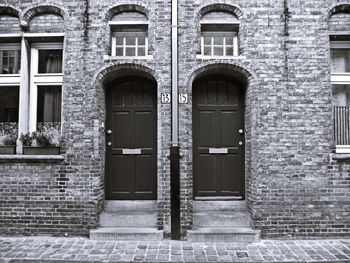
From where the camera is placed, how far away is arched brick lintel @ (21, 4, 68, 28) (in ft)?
19.7

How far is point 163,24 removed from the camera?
5.90 m

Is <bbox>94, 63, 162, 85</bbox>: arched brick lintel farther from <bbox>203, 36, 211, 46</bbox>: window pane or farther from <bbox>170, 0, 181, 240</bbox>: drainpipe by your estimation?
<bbox>203, 36, 211, 46</bbox>: window pane

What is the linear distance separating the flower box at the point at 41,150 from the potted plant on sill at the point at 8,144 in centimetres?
29

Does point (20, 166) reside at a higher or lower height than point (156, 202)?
higher

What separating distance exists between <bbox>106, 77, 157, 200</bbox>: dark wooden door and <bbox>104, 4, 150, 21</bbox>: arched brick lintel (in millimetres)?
1342

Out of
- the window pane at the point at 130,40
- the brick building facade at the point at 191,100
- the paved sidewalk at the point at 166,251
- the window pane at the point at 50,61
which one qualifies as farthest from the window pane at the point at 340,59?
the window pane at the point at 50,61

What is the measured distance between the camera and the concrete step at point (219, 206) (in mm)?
6102

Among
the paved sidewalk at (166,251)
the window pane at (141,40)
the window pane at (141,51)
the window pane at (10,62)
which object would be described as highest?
the window pane at (141,40)

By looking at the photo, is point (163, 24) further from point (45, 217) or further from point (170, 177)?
point (45, 217)

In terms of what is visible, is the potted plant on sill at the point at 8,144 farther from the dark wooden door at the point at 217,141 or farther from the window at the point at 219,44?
the window at the point at 219,44

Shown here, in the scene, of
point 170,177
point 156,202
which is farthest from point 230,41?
point 156,202

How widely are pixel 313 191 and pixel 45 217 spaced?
529 cm

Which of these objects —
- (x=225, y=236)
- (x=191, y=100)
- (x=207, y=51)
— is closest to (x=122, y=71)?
(x=191, y=100)

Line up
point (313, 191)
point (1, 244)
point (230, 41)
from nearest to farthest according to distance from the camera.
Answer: point (1, 244) → point (313, 191) → point (230, 41)
